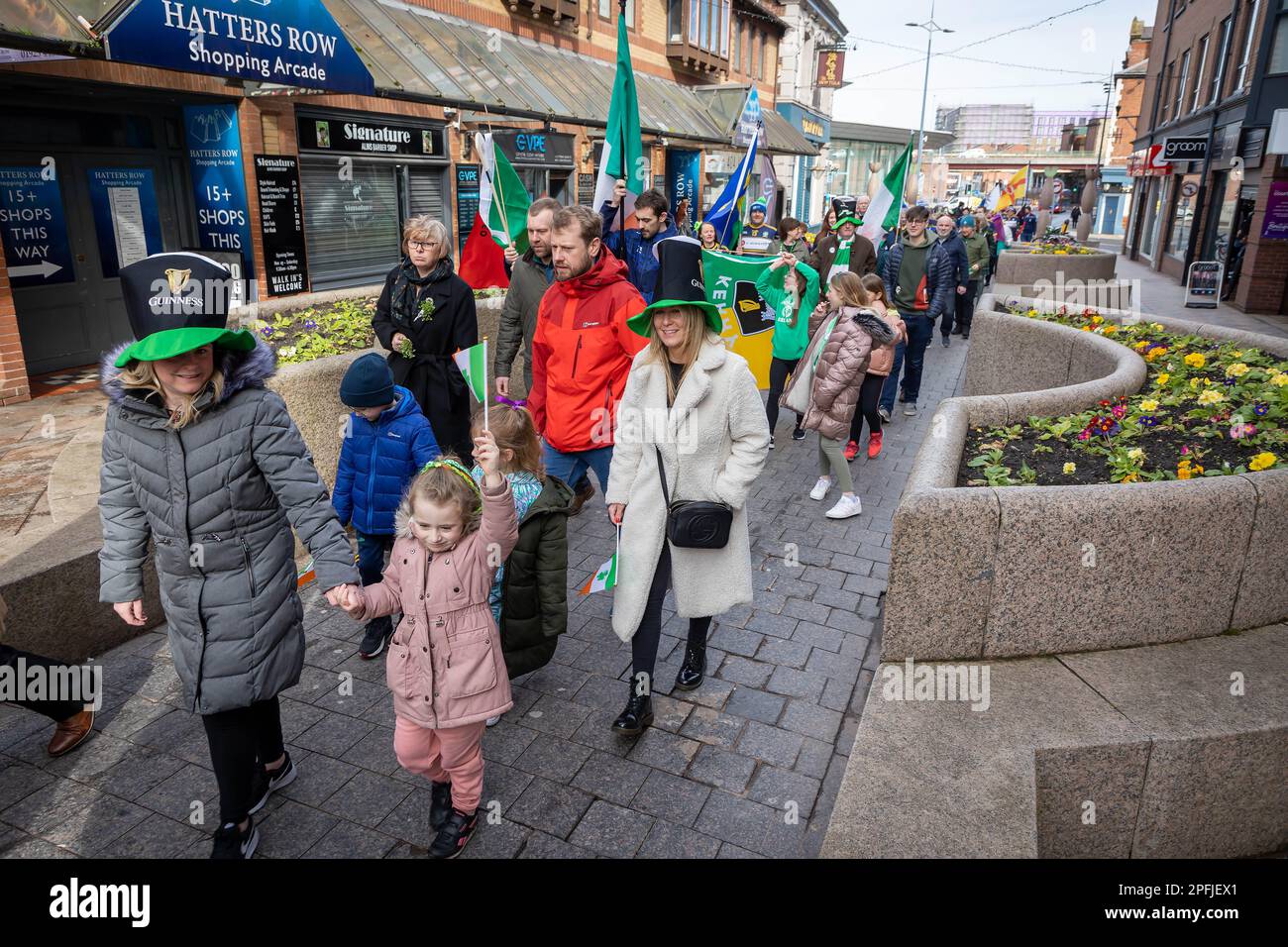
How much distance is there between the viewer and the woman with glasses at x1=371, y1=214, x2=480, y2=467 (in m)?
5.43

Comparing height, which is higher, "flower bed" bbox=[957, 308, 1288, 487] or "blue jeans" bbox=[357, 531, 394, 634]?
"flower bed" bbox=[957, 308, 1288, 487]

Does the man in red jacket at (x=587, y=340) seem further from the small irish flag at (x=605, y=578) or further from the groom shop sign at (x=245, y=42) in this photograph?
the groom shop sign at (x=245, y=42)

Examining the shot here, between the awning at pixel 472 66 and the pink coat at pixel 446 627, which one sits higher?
the awning at pixel 472 66

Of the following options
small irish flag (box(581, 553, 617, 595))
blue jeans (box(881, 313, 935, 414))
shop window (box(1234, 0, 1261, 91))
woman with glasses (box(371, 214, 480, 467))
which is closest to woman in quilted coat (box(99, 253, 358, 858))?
small irish flag (box(581, 553, 617, 595))

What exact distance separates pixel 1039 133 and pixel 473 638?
479ft

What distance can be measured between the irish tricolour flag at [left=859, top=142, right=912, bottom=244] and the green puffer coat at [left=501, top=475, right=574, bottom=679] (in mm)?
7901

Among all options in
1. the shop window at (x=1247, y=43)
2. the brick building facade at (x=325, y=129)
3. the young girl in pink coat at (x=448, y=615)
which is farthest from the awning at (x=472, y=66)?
the shop window at (x=1247, y=43)

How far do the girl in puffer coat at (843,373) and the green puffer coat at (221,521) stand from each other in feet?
14.5

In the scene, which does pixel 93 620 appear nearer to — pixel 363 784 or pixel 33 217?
pixel 363 784

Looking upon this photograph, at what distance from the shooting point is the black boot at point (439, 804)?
10.7 ft

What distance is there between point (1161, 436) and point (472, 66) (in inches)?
502

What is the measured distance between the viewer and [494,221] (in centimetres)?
821

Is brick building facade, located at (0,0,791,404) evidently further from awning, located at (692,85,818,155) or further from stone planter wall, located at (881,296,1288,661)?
stone planter wall, located at (881,296,1288,661)

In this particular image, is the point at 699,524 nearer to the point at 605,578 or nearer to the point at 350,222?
the point at 605,578
